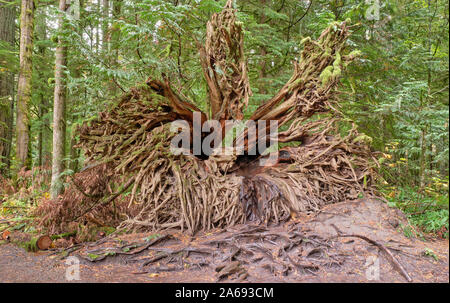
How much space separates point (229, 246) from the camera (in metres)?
3.86

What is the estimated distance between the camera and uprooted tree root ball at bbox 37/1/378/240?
4824mm

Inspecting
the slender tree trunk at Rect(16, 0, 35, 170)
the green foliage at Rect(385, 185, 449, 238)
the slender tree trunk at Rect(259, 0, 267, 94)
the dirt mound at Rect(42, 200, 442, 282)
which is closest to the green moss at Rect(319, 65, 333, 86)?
the dirt mound at Rect(42, 200, 442, 282)

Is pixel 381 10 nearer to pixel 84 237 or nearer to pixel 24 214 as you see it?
pixel 84 237

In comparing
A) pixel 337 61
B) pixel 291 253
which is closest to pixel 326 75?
pixel 337 61

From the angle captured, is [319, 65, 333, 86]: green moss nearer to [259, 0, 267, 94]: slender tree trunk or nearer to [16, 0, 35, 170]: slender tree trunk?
[259, 0, 267, 94]: slender tree trunk

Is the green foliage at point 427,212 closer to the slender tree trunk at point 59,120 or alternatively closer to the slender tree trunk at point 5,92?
the slender tree trunk at point 59,120

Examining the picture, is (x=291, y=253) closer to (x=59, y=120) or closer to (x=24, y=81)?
(x=59, y=120)

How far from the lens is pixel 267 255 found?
140 inches

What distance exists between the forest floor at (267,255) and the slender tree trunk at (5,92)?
494cm

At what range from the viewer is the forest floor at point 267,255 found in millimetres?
3127

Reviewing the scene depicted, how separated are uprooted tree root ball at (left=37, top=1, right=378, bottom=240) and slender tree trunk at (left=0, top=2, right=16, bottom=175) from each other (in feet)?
14.6

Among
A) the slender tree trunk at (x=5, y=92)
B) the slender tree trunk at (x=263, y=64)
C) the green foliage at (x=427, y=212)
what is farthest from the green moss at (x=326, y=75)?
the slender tree trunk at (x=5, y=92)
